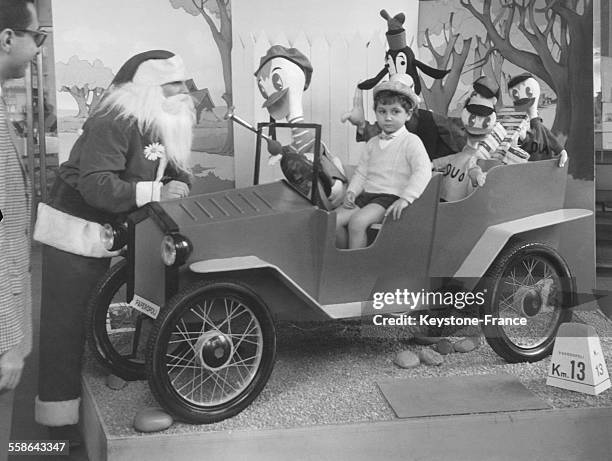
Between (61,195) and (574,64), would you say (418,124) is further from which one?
(61,195)

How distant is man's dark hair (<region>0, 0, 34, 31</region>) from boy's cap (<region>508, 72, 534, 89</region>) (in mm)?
952

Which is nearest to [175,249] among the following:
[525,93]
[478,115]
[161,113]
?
[161,113]

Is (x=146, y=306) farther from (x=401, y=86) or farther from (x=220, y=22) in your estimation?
(x=401, y=86)

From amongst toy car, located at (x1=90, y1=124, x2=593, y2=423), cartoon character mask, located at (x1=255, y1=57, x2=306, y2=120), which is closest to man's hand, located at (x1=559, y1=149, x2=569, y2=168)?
toy car, located at (x1=90, y1=124, x2=593, y2=423)

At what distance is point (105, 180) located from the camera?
1.44 m

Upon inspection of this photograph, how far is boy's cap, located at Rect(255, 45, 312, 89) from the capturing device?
1457mm

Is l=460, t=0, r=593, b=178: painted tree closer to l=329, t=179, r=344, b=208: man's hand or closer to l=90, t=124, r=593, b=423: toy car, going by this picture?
l=90, t=124, r=593, b=423: toy car

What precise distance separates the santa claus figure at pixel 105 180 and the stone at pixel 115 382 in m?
0.09

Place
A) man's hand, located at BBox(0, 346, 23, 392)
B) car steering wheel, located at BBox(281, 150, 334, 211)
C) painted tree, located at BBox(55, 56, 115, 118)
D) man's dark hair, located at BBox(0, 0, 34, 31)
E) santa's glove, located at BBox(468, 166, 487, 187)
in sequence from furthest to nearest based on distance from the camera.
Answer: santa's glove, located at BBox(468, 166, 487, 187)
car steering wheel, located at BBox(281, 150, 334, 211)
painted tree, located at BBox(55, 56, 115, 118)
man's dark hair, located at BBox(0, 0, 34, 31)
man's hand, located at BBox(0, 346, 23, 392)

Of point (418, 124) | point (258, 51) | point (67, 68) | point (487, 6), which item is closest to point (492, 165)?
point (418, 124)

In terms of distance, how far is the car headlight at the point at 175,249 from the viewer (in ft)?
4.47

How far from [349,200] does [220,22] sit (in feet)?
1.41

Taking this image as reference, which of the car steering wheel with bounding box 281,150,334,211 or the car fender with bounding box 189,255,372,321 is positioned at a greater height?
the car steering wheel with bounding box 281,150,334,211

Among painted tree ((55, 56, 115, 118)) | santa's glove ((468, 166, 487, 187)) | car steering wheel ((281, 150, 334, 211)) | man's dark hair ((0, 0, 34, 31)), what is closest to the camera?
man's dark hair ((0, 0, 34, 31))
